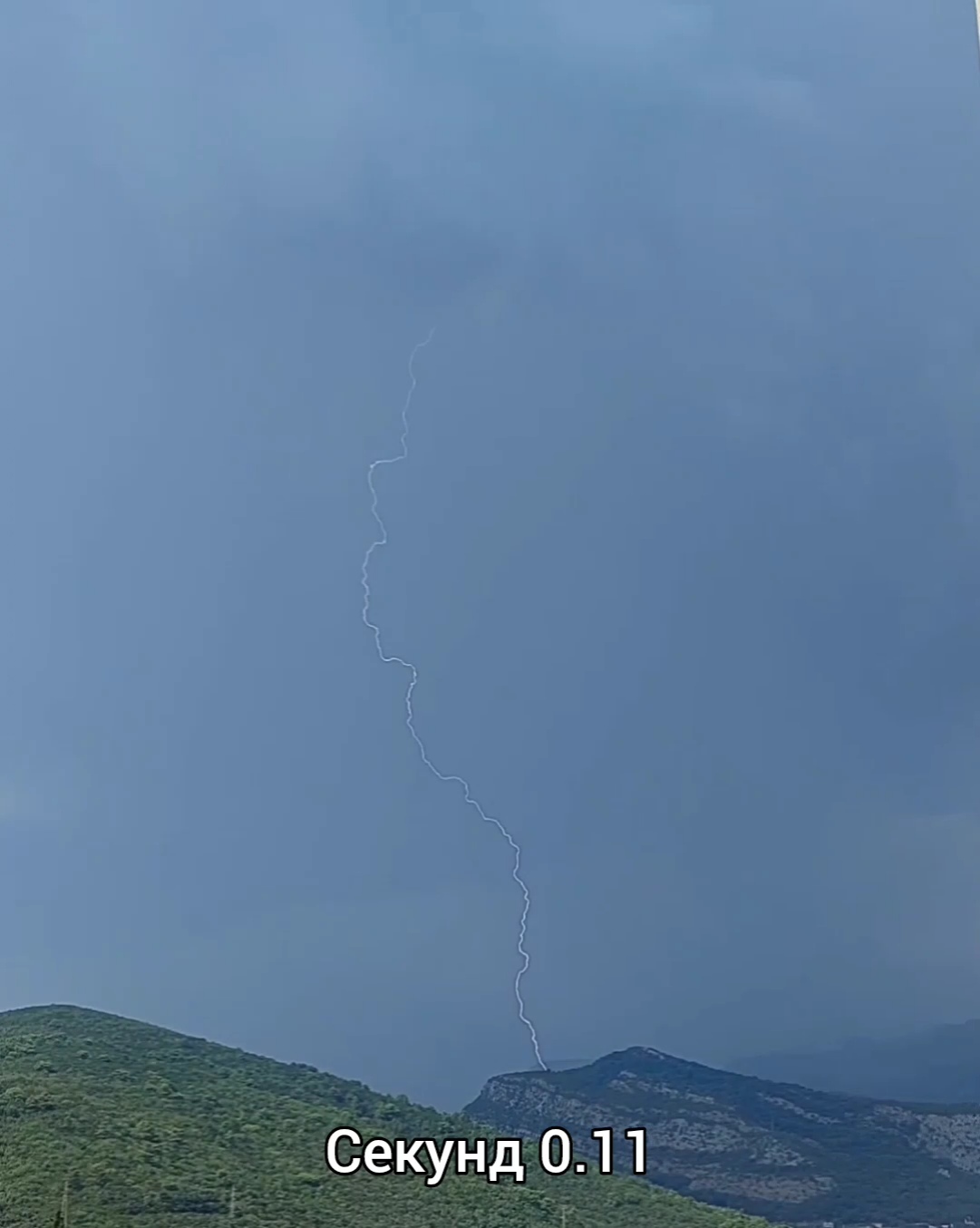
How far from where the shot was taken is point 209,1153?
21.9 m

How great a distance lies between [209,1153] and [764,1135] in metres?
26.1

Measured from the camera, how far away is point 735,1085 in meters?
49.5

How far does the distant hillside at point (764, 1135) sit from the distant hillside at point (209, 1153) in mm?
9620

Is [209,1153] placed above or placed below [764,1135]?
below

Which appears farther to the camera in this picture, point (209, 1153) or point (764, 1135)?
point (764, 1135)

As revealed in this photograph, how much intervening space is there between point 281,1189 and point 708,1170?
20792 mm

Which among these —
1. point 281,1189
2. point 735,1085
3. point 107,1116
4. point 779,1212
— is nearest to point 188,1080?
point 107,1116

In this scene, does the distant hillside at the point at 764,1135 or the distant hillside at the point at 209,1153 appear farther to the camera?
the distant hillside at the point at 764,1135

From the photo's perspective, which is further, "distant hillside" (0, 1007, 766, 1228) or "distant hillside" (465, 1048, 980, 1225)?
"distant hillside" (465, 1048, 980, 1225)

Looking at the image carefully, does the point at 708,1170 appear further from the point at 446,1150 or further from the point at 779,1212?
the point at 446,1150

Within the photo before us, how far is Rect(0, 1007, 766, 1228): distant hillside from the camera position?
19.4 metres

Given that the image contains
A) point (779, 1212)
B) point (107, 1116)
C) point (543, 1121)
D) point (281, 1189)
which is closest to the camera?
point (281, 1189)

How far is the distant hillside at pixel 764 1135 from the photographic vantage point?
120 ft

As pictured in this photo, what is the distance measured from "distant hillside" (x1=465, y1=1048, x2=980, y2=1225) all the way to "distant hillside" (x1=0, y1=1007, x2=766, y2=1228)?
31.6ft
